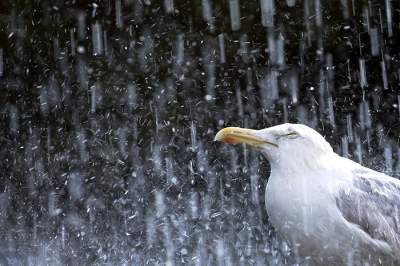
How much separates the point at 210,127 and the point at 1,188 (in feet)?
4.00

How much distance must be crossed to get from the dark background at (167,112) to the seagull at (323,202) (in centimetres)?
151

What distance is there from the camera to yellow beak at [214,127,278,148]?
2039 millimetres

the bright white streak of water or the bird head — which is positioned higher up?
the bright white streak of water

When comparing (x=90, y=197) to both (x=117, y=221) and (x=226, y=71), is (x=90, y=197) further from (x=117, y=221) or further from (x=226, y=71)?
(x=226, y=71)

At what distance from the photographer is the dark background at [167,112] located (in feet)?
12.0

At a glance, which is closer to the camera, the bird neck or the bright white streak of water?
the bird neck

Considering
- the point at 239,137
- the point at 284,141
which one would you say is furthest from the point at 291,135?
the point at 239,137

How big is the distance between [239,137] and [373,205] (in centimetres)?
41

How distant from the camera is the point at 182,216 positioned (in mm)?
4023

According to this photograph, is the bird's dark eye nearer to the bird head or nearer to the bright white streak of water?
the bird head

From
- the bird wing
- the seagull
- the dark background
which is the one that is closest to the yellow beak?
the seagull

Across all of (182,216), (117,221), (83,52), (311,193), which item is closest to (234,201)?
(182,216)

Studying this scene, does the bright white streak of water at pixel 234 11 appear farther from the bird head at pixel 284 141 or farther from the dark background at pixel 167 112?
the bird head at pixel 284 141

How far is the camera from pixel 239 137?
204cm
